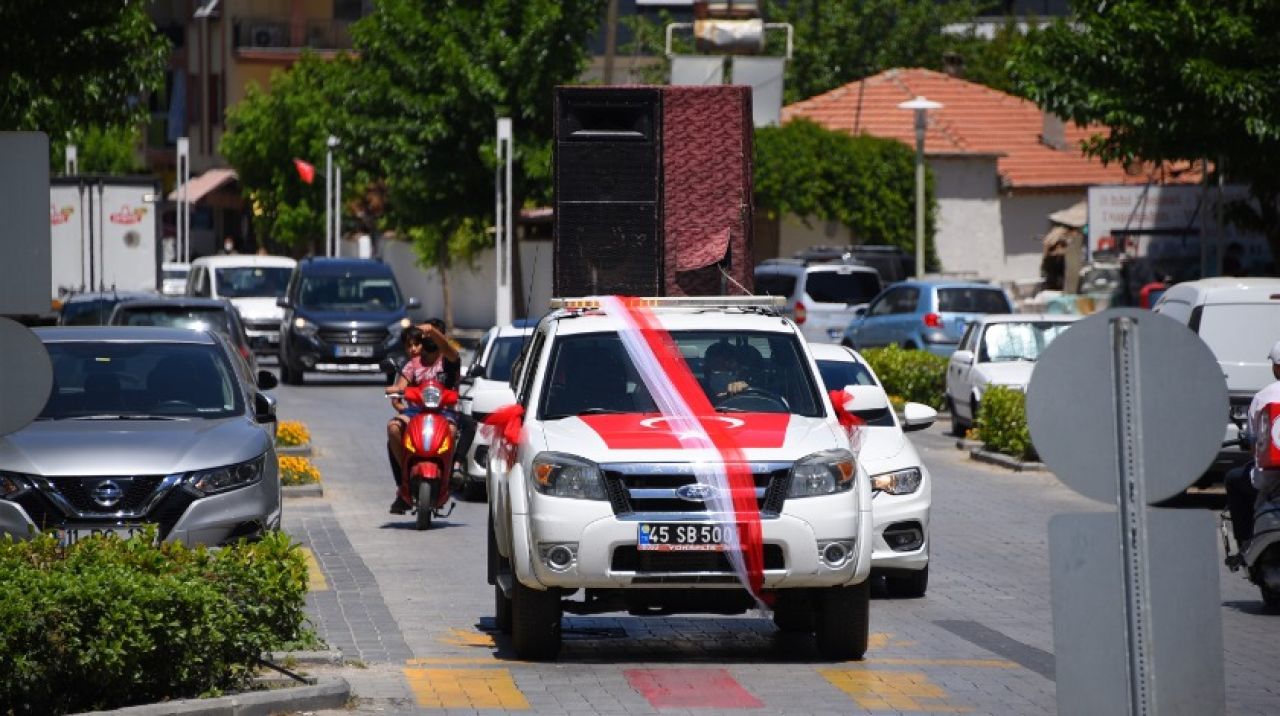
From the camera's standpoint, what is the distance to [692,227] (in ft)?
55.2

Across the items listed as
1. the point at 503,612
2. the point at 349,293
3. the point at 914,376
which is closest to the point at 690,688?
the point at 503,612

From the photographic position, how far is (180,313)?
2478 centimetres

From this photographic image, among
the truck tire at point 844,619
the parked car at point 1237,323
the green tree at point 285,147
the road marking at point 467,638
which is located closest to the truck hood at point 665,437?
the truck tire at point 844,619

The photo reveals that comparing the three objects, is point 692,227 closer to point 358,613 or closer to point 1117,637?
point 358,613

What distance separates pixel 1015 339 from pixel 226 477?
1581 centimetres

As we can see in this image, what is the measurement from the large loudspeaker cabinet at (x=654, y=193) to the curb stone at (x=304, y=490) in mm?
3708

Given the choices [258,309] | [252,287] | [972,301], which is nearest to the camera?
[972,301]

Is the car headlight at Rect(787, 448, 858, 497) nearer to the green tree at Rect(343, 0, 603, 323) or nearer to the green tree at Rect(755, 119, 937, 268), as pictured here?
the green tree at Rect(343, 0, 603, 323)

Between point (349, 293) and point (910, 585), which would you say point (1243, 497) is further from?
point (349, 293)

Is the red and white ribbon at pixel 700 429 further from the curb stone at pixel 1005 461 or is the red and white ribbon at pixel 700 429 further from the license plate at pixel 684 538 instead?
the curb stone at pixel 1005 461

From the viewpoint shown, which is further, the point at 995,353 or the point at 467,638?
the point at 995,353

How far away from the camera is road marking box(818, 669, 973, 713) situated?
31.7 ft

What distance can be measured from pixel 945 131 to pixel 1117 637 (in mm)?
48988

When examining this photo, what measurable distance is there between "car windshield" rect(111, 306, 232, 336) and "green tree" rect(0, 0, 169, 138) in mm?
2145
